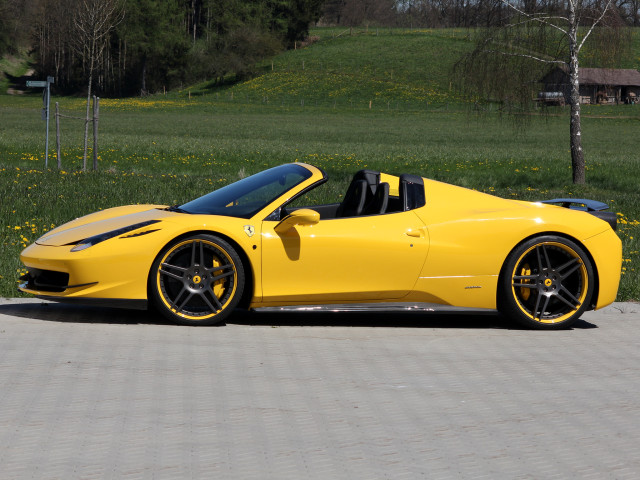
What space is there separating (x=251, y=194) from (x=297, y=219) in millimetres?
679

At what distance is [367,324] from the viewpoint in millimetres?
6715

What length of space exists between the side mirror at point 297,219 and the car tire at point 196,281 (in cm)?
36

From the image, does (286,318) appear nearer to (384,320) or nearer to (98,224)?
(384,320)

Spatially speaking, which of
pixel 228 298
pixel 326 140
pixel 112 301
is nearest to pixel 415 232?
pixel 228 298

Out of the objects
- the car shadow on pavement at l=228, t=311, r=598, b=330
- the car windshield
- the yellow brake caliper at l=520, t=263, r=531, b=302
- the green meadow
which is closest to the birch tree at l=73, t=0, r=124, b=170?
the green meadow

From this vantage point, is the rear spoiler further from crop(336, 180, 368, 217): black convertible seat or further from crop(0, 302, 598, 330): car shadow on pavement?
crop(336, 180, 368, 217): black convertible seat

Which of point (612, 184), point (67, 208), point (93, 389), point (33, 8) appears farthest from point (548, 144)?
point (33, 8)

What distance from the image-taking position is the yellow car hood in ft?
21.2

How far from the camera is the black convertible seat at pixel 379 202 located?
6590 mm

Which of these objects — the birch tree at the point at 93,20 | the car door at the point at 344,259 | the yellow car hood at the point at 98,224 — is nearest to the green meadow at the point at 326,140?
the yellow car hood at the point at 98,224

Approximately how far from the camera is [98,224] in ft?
22.0

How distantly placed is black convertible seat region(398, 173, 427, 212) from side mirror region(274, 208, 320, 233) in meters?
0.70

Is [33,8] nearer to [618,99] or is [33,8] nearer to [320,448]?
[618,99]

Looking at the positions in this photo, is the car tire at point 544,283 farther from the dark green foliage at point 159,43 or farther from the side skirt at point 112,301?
the dark green foliage at point 159,43
